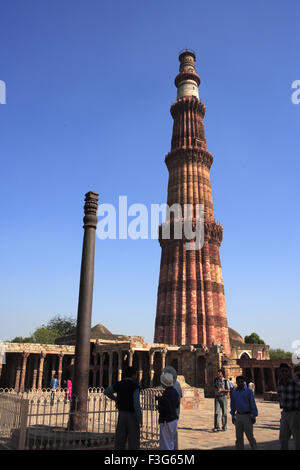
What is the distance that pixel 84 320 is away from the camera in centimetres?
885

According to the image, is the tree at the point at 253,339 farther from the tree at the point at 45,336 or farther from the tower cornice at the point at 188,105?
the tower cornice at the point at 188,105

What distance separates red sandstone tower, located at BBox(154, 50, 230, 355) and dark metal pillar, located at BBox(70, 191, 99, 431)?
84.6 feet

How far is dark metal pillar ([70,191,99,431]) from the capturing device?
787 cm

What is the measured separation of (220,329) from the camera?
3456cm

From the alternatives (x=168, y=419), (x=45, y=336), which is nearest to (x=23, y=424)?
(x=168, y=419)

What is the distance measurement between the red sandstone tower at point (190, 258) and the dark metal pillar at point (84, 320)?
1015 inches

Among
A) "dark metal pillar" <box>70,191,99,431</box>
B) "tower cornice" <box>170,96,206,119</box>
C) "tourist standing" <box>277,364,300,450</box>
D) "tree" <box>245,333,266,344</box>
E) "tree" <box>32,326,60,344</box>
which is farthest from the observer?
"tree" <box>245,333,266,344</box>

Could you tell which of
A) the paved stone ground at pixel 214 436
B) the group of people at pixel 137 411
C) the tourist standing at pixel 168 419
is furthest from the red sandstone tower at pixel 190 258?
the tourist standing at pixel 168 419

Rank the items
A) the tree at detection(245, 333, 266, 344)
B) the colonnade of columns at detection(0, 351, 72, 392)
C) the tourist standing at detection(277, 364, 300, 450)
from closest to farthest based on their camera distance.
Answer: the tourist standing at detection(277, 364, 300, 450) → the colonnade of columns at detection(0, 351, 72, 392) → the tree at detection(245, 333, 266, 344)

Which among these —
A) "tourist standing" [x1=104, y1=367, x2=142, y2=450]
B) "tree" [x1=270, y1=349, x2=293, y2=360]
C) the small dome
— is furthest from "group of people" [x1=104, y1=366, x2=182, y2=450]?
"tree" [x1=270, y1=349, x2=293, y2=360]

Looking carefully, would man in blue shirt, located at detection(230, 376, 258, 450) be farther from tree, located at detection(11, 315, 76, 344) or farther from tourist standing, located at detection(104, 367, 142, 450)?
tree, located at detection(11, 315, 76, 344)

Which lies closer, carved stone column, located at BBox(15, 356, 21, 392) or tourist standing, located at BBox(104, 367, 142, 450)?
tourist standing, located at BBox(104, 367, 142, 450)
